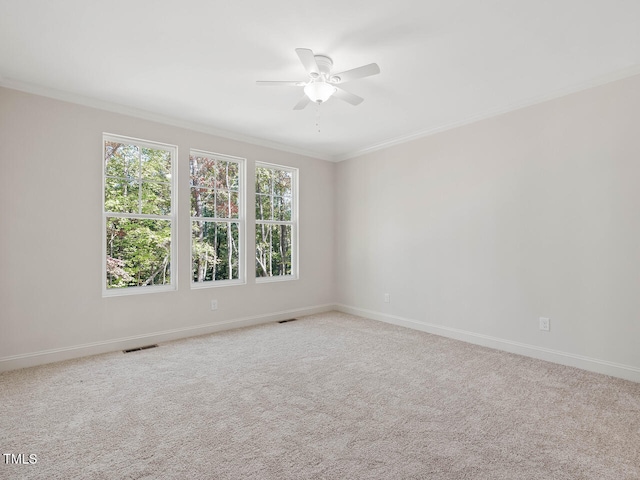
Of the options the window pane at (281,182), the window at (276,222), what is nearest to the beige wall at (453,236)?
the window at (276,222)

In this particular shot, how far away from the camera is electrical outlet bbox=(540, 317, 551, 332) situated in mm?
3354

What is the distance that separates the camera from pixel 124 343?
3.69m

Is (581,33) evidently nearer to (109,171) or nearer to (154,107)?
(154,107)

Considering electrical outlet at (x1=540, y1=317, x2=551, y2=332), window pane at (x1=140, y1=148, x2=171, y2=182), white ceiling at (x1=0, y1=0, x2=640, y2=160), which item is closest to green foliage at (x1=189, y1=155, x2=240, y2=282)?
window pane at (x1=140, y1=148, x2=171, y2=182)

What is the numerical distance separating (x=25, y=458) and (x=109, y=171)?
2.77m

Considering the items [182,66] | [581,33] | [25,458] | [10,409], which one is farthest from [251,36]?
[10,409]

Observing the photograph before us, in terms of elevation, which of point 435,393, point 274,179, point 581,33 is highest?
point 581,33

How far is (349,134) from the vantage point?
15.1 ft

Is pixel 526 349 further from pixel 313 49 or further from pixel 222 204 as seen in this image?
pixel 222 204

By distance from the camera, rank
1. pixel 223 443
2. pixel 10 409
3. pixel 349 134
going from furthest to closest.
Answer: pixel 349 134
pixel 10 409
pixel 223 443

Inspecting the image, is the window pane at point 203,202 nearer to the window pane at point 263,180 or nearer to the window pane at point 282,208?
the window pane at point 263,180

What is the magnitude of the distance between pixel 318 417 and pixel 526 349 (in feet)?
8.04

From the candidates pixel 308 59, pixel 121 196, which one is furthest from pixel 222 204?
pixel 308 59

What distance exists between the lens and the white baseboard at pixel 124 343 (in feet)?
10.3
